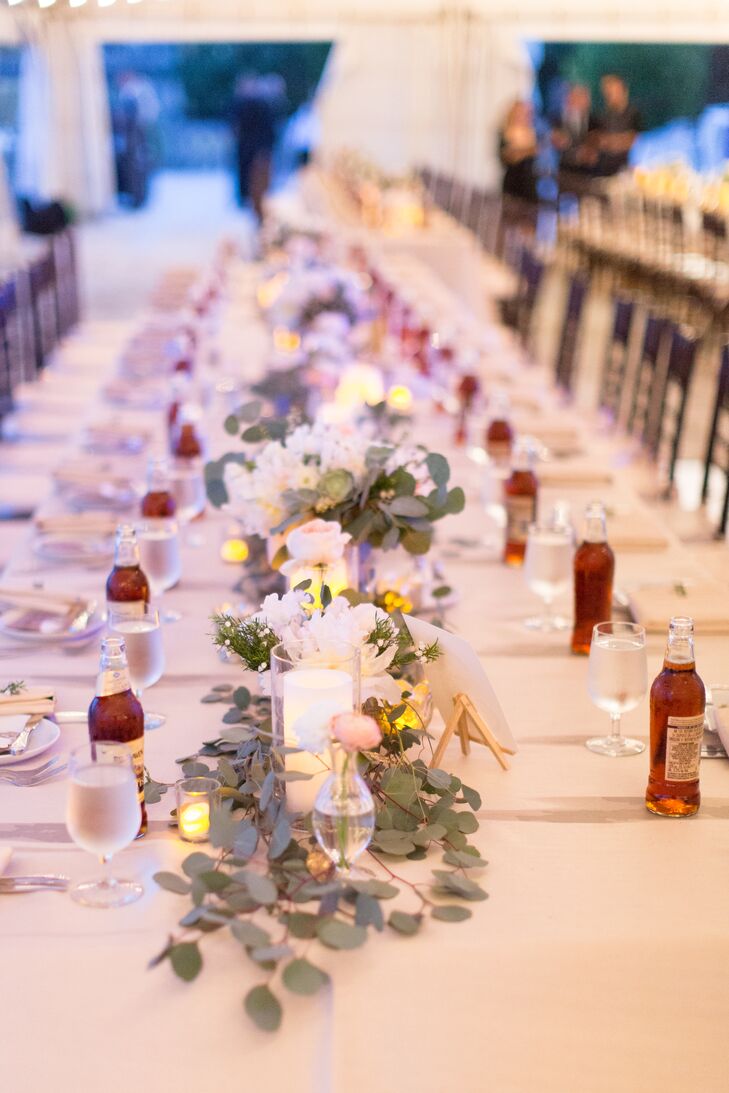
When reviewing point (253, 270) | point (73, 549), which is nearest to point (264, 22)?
point (253, 270)

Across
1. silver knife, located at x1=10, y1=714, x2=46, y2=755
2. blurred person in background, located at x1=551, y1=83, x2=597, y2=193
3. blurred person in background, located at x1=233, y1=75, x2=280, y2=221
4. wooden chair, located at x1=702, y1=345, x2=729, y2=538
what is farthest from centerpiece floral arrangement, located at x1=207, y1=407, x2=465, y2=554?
blurred person in background, located at x1=233, y1=75, x2=280, y2=221

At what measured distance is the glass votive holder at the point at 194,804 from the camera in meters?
1.42

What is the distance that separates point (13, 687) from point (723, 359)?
7.82 feet

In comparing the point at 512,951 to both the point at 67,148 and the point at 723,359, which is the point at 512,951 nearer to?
the point at 723,359

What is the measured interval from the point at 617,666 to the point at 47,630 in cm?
88

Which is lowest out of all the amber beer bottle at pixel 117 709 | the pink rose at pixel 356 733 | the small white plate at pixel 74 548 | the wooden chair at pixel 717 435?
the wooden chair at pixel 717 435

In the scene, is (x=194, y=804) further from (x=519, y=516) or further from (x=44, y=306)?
(x=44, y=306)

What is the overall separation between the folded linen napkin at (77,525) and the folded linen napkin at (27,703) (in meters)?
0.91

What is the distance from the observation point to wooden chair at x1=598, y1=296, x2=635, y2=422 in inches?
184

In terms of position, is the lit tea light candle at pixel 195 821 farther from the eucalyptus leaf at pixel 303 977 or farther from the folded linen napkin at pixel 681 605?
the folded linen napkin at pixel 681 605

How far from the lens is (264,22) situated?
38.9 ft

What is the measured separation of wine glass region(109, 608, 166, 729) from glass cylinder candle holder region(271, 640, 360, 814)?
0.27 m

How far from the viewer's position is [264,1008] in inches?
45.1

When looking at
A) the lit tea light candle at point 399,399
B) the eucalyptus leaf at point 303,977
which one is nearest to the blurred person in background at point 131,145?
the lit tea light candle at point 399,399
